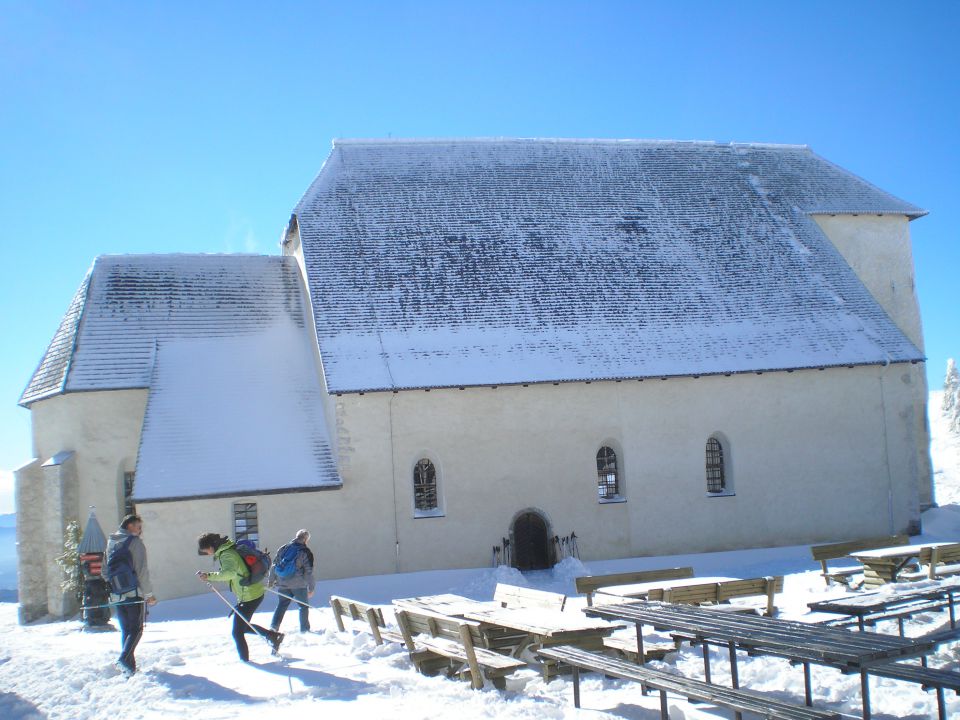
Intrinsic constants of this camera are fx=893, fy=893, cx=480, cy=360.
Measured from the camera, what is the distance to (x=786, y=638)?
318 inches

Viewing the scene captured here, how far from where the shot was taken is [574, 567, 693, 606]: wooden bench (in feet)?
48.7

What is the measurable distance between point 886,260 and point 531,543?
14.9 meters

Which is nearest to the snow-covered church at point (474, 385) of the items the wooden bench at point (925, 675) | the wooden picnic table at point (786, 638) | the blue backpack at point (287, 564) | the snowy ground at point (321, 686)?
the snowy ground at point (321, 686)

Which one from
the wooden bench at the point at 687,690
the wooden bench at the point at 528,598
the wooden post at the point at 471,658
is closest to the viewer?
the wooden bench at the point at 687,690

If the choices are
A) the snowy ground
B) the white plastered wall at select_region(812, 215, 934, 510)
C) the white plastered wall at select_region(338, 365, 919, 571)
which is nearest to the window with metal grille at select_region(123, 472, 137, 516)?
the white plastered wall at select_region(338, 365, 919, 571)

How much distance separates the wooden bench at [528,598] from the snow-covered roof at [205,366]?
25.8 ft

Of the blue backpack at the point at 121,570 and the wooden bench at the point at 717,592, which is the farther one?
the wooden bench at the point at 717,592

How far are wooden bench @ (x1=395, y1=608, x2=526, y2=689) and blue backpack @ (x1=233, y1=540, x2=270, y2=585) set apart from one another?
70.1 inches

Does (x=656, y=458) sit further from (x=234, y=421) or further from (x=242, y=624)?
(x=242, y=624)

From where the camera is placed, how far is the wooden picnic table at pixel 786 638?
24.3ft

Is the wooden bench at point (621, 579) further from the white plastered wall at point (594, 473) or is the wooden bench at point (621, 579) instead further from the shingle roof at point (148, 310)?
the shingle roof at point (148, 310)

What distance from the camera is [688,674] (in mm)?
10188

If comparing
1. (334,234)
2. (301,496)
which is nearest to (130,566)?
(301,496)

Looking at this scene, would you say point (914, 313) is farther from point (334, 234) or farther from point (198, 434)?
point (198, 434)
